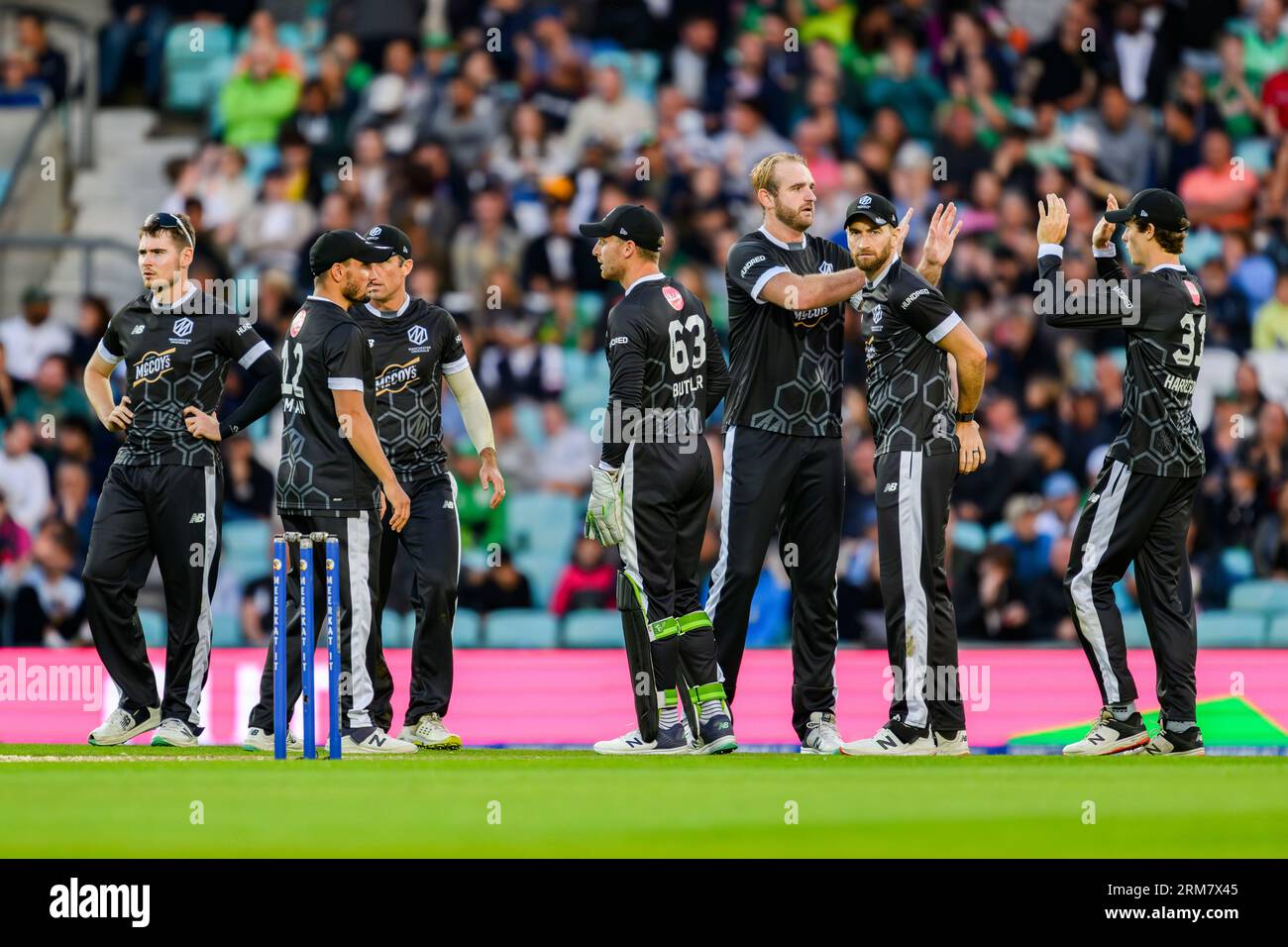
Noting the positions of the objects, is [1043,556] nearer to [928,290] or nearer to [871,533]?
[871,533]

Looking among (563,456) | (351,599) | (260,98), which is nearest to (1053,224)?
(351,599)

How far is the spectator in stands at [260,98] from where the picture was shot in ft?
55.5

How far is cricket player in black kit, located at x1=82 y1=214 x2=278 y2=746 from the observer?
936cm

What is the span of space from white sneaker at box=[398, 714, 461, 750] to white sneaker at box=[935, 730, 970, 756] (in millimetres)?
2293

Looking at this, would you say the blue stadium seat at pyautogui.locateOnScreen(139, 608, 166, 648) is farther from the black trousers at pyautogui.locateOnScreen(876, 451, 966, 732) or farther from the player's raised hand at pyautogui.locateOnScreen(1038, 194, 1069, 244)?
the player's raised hand at pyautogui.locateOnScreen(1038, 194, 1069, 244)

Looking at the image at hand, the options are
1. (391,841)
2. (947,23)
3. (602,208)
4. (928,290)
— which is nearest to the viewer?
(391,841)

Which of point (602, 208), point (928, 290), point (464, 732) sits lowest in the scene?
point (464, 732)

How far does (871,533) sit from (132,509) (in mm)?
6107

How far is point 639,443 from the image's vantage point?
8523 mm

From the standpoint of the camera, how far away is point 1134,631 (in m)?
12.8

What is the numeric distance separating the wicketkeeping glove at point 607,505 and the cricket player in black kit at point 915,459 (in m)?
1.13

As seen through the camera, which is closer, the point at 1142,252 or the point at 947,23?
the point at 1142,252

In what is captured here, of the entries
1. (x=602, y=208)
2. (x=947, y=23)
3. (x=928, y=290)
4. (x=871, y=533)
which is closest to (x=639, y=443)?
(x=928, y=290)

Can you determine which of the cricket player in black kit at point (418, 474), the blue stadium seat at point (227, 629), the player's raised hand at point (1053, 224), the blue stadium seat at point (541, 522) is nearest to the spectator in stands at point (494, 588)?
the blue stadium seat at point (541, 522)
